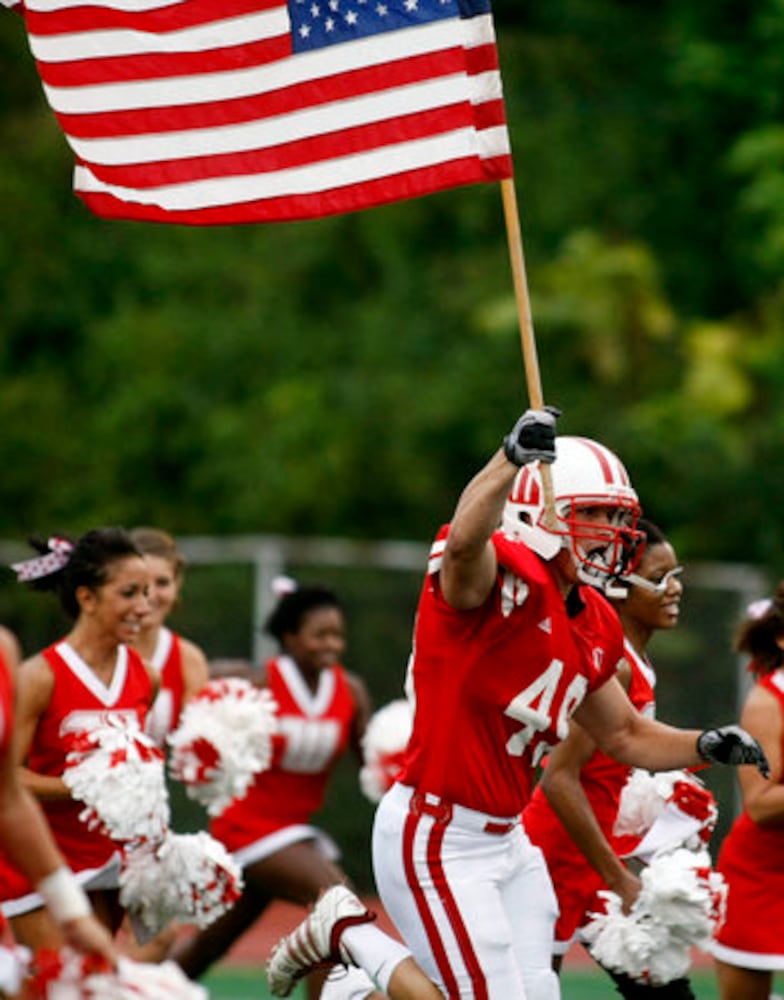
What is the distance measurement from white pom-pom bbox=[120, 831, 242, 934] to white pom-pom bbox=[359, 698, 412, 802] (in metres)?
2.09

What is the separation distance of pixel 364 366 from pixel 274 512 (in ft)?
6.63

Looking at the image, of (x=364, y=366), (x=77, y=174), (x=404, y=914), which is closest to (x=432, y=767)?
(x=404, y=914)

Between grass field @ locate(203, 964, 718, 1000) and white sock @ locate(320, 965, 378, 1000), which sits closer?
white sock @ locate(320, 965, 378, 1000)

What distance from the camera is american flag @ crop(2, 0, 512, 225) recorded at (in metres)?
7.46

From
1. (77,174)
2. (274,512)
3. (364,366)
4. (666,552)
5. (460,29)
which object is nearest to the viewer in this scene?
(460,29)

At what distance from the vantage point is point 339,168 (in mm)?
7590

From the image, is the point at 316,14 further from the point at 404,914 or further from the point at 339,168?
the point at 404,914

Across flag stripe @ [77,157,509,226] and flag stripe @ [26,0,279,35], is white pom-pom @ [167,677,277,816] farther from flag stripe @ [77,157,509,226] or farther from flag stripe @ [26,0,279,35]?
flag stripe @ [26,0,279,35]

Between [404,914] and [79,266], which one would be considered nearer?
[404,914]

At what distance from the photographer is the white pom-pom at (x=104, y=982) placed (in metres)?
5.23

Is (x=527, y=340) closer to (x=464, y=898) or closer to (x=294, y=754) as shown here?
(x=464, y=898)

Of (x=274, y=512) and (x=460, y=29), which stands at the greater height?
(x=460, y=29)

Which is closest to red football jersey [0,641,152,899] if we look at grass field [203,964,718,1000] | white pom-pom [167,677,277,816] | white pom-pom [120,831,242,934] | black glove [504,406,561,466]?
white pom-pom [120,831,242,934]

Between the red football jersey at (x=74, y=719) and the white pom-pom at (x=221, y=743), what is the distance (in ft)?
3.88
